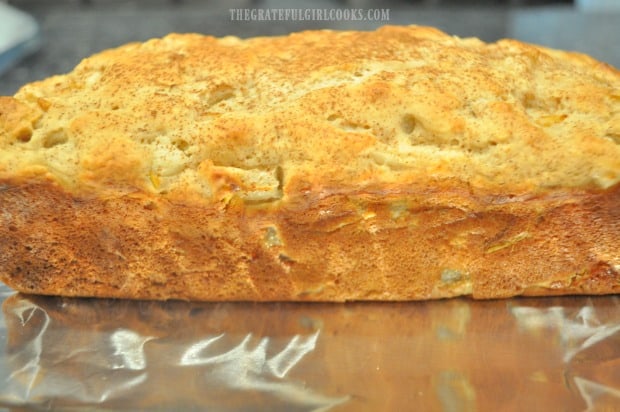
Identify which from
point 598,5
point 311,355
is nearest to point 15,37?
point 311,355

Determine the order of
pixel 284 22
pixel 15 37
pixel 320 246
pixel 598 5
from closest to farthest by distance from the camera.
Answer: pixel 320 246 → pixel 15 37 → pixel 284 22 → pixel 598 5

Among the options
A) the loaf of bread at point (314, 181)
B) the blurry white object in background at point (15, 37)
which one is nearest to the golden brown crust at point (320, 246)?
the loaf of bread at point (314, 181)

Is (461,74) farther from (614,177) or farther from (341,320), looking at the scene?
(341,320)

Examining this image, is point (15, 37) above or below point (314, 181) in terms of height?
above

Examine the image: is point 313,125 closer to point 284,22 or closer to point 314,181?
point 314,181

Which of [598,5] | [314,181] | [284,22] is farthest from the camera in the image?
[598,5]

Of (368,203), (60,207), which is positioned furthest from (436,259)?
(60,207)
